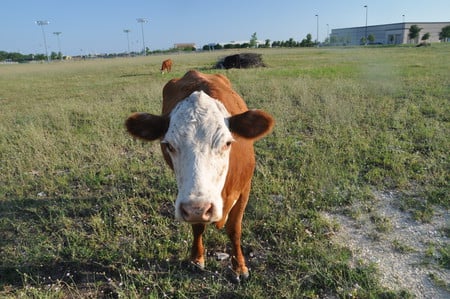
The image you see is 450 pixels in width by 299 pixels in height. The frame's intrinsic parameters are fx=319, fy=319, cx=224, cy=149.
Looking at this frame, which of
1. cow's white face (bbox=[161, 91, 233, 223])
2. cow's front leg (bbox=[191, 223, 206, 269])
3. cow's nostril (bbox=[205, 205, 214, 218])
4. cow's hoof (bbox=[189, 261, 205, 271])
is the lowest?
cow's hoof (bbox=[189, 261, 205, 271])

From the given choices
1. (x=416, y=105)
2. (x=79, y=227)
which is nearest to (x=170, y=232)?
(x=79, y=227)

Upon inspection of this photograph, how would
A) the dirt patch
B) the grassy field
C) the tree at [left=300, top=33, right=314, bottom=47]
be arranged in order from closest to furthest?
the dirt patch → the grassy field → the tree at [left=300, top=33, right=314, bottom=47]

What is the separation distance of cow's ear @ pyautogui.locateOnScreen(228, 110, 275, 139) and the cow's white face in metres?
0.09

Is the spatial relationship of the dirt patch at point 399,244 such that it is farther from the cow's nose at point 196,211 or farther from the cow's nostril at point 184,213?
the cow's nostril at point 184,213


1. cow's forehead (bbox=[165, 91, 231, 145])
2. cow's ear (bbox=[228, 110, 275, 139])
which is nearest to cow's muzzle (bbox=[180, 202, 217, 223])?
cow's forehead (bbox=[165, 91, 231, 145])

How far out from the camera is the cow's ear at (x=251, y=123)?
2.80 meters

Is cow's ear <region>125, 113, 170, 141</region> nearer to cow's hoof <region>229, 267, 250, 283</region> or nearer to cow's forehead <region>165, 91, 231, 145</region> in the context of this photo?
cow's forehead <region>165, 91, 231, 145</region>

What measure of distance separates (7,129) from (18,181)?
3.86m

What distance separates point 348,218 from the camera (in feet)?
13.3

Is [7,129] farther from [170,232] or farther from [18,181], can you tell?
[170,232]

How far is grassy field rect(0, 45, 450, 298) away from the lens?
309 centimetres

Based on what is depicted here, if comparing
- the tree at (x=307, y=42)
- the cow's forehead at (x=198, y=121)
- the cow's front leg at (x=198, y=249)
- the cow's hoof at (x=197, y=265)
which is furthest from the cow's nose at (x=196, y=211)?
the tree at (x=307, y=42)

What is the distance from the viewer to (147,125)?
9.41ft

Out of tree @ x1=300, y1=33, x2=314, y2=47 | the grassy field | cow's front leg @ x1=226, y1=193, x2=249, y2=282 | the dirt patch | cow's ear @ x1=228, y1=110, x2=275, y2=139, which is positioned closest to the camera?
cow's ear @ x1=228, y1=110, x2=275, y2=139
